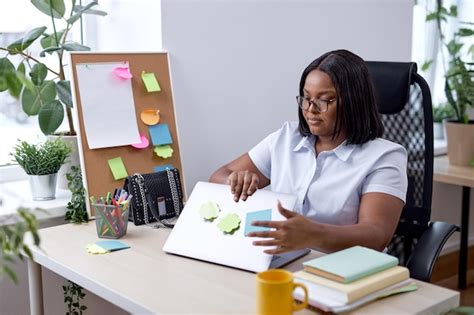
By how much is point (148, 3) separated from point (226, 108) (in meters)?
0.48

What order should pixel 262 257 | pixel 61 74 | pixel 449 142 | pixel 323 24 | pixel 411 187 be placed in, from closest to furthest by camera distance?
pixel 262 257
pixel 411 187
pixel 61 74
pixel 323 24
pixel 449 142

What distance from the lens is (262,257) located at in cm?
148

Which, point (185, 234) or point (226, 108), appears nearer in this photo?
point (185, 234)

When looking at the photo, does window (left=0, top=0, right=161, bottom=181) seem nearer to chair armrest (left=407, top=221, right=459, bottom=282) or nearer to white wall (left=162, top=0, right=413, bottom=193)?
white wall (left=162, top=0, right=413, bottom=193)

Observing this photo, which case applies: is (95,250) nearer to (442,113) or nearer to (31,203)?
(31,203)

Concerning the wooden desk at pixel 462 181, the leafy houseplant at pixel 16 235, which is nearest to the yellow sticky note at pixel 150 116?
the leafy houseplant at pixel 16 235

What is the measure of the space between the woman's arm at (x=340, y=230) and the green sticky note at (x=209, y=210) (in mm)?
216

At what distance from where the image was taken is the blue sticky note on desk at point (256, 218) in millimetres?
1529

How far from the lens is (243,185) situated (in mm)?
1621

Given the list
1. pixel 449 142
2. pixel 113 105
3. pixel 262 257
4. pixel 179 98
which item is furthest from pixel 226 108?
pixel 449 142

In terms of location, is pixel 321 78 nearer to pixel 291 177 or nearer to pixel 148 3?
pixel 291 177

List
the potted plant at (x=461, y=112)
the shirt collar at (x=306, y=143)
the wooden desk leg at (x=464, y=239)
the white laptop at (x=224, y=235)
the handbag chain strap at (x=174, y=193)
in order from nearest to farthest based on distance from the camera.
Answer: the white laptop at (x=224, y=235) < the shirt collar at (x=306, y=143) < the handbag chain strap at (x=174, y=193) < the potted plant at (x=461, y=112) < the wooden desk leg at (x=464, y=239)

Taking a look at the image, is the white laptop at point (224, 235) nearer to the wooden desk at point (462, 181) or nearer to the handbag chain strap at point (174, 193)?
the handbag chain strap at point (174, 193)

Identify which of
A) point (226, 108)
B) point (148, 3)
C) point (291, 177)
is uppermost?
point (148, 3)
